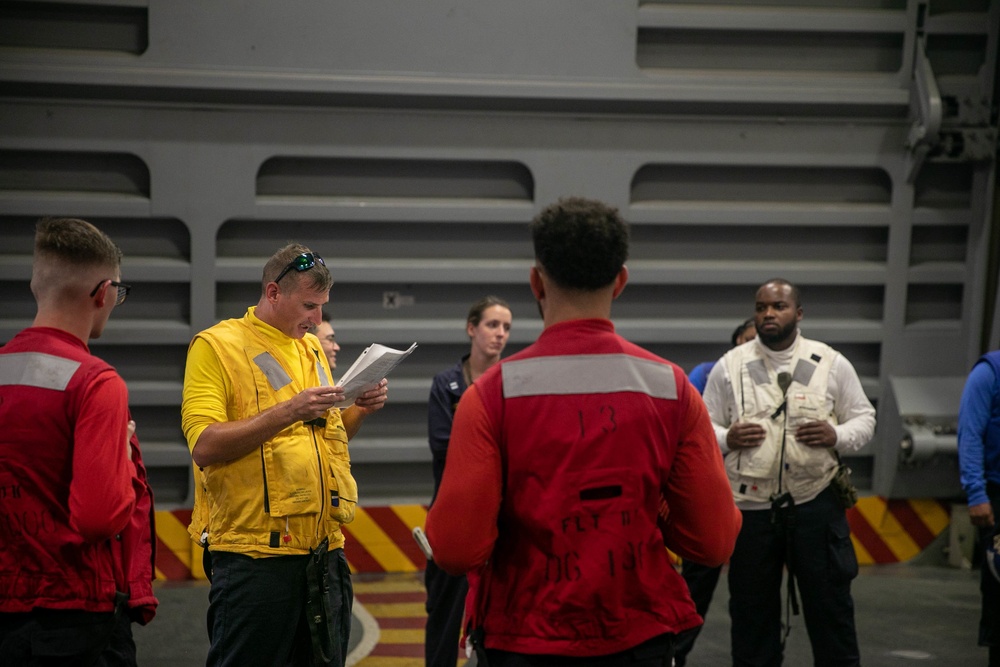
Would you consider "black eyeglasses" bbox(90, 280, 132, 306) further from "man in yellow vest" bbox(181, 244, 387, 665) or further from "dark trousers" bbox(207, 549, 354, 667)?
"dark trousers" bbox(207, 549, 354, 667)

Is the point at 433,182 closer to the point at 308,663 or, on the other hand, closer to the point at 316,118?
the point at 316,118

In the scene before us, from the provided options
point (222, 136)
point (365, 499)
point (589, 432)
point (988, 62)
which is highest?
point (988, 62)

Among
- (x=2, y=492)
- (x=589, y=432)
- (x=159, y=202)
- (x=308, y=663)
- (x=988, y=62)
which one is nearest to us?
(x=589, y=432)

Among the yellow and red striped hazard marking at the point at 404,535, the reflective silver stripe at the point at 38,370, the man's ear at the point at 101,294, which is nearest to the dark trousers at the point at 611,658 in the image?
the reflective silver stripe at the point at 38,370

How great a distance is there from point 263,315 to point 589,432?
1.53 meters

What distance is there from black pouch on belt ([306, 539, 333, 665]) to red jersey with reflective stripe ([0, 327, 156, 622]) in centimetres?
72

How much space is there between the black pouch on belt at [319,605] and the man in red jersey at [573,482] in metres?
1.01

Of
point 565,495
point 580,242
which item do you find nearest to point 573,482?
point 565,495

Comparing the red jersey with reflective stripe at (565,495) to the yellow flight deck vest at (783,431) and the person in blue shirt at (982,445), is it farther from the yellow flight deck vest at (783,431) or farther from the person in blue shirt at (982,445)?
the person in blue shirt at (982,445)

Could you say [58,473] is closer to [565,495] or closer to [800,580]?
[565,495]

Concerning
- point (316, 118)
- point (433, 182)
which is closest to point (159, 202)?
point (316, 118)

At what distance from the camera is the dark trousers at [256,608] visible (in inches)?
126

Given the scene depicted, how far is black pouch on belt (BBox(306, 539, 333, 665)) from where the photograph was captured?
10.7ft

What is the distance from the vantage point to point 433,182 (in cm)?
624
